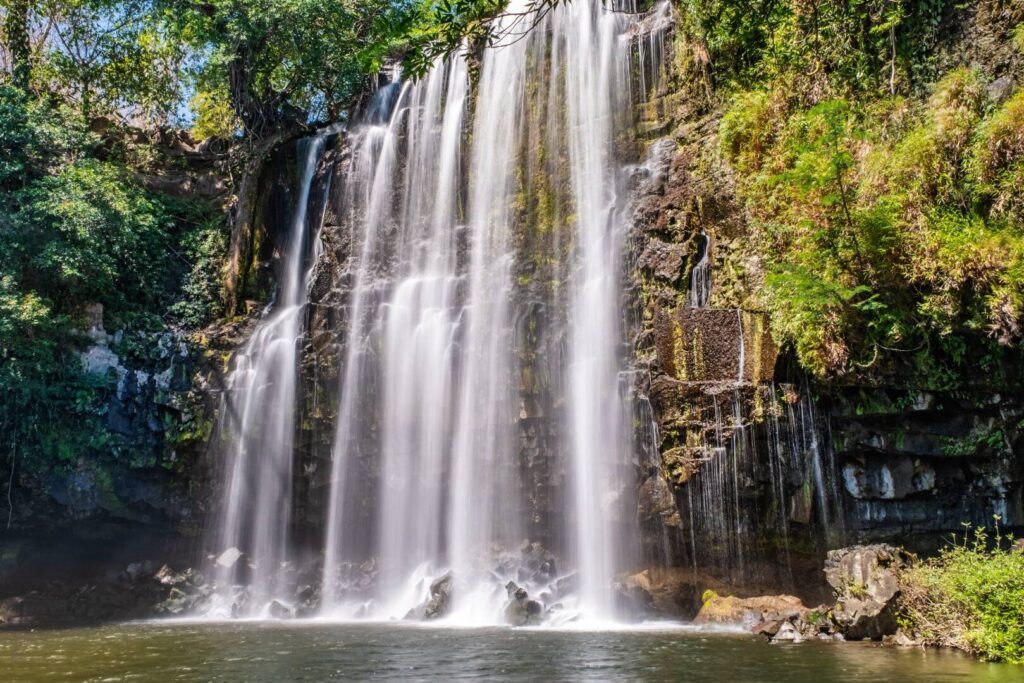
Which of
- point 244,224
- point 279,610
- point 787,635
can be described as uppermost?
point 244,224

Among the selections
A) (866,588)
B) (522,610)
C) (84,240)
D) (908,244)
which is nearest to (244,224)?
(84,240)

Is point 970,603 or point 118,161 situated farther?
point 118,161

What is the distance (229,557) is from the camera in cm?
2059

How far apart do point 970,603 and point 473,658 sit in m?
6.18

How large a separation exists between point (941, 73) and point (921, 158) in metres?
2.38

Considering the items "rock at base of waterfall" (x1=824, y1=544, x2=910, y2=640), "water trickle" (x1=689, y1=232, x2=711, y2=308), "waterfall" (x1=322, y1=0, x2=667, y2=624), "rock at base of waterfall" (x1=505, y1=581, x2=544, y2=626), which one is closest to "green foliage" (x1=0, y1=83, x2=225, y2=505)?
"waterfall" (x1=322, y1=0, x2=667, y2=624)

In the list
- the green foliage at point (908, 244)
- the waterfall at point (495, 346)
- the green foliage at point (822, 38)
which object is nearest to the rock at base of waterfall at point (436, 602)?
the waterfall at point (495, 346)

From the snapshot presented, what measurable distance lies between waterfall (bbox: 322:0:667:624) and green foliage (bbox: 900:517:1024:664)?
5.77m

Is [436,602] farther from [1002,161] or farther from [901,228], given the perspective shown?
[1002,161]

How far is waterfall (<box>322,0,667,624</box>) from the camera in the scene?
1681 cm

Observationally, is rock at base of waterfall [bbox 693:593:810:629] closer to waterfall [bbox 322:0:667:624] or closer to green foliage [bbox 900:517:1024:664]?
waterfall [bbox 322:0:667:624]

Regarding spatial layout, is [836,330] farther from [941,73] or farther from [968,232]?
[941,73]

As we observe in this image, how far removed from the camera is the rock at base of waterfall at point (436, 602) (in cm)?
1652

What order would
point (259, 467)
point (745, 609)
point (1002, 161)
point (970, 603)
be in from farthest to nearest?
point (259, 467) < point (745, 609) < point (1002, 161) < point (970, 603)
